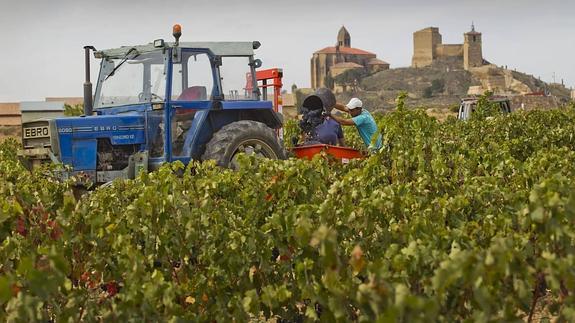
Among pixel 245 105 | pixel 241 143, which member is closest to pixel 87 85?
pixel 245 105

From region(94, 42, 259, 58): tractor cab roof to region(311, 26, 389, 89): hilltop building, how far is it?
10665 cm

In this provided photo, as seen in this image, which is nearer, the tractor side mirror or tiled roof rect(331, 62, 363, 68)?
the tractor side mirror

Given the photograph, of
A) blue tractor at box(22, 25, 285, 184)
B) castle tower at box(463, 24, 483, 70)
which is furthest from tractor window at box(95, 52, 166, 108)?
castle tower at box(463, 24, 483, 70)

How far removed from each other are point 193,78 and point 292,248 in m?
4.21

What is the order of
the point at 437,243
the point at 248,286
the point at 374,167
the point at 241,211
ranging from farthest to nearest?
1. the point at 374,167
2. the point at 241,211
3. the point at 248,286
4. the point at 437,243

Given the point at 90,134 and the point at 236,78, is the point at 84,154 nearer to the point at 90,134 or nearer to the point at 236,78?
the point at 90,134

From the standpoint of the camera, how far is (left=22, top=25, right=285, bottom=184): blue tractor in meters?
7.70

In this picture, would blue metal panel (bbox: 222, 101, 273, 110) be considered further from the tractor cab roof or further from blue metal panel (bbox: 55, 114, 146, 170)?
blue metal panel (bbox: 55, 114, 146, 170)

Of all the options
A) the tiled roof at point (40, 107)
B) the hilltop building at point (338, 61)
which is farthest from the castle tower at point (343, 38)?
the tiled roof at point (40, 107)

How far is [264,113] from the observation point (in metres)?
8.47

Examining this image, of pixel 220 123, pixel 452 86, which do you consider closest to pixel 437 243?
pixel 220 123

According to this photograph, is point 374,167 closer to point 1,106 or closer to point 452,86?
point 1,106

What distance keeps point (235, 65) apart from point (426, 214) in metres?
4.57

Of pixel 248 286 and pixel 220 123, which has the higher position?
pixel 220 123
